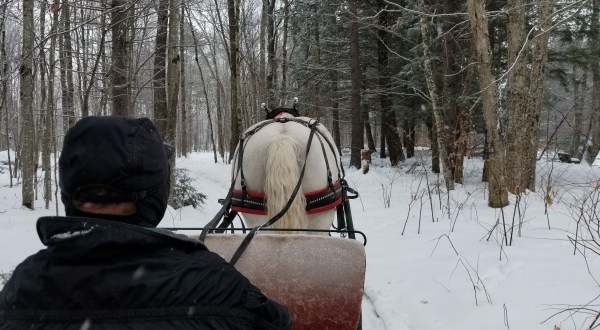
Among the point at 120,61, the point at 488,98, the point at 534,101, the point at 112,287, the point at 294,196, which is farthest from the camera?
the point at 534,101

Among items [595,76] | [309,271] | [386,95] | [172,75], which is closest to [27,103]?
[172,75]

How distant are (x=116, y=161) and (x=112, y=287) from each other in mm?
328

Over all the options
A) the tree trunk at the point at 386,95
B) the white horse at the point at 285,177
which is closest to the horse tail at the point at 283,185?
the white horse at the point at 285,177

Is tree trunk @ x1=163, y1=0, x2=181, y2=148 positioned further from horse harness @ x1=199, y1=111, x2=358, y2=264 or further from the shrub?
horse harness @ x1=199, y1=111, x2=358, y2=264

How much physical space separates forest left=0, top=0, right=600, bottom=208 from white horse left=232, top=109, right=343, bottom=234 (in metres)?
1.93

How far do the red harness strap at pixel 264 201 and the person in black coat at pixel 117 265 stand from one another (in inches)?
94.0

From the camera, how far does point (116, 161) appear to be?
1.11m

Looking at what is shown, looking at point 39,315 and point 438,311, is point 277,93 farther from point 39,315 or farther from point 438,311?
point 39,315

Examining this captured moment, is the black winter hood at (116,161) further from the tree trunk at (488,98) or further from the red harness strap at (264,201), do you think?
the tree trunk at (488,98)

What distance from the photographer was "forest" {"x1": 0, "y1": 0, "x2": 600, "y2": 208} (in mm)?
6293

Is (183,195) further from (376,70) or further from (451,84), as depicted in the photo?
(376,70)

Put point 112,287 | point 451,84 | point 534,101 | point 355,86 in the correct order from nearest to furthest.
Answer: point 112,287, point 534,101, point 451,84, point 355,86

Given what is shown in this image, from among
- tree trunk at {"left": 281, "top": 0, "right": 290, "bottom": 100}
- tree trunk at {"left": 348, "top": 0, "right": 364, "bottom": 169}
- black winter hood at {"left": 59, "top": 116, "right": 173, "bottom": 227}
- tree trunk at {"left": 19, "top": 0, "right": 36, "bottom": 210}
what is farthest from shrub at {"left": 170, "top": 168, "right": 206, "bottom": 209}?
tree trunk at {"left": 281, "top": 0, "right": 290, "bottom": 100}

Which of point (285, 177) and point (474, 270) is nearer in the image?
point (285, 177)
